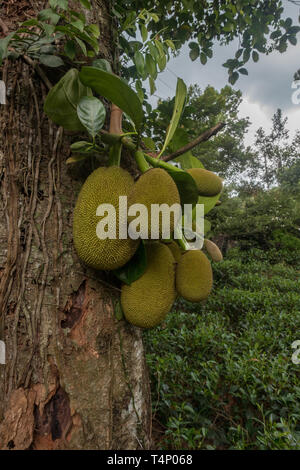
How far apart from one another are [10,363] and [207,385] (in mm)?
939

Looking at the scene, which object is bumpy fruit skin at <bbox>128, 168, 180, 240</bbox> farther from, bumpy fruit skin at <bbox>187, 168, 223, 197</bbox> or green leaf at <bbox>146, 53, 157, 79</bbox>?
green leaf at <bbox>146, 53, 157, 79</bbox>

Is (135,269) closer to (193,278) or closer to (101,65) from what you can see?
(193,278)

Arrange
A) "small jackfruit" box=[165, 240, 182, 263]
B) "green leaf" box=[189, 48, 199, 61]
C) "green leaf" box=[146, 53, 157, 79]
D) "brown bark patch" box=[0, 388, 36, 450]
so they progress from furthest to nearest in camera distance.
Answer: "green leaf" box=[189, 48, 199, 61] < "green leaf" box=[146, 53, 157, 79] < "small jackfruit" box=[165, 240, 182, 263] < "brown bark patch" box=[0, 388, 36, 450]

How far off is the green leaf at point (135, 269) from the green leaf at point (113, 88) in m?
0.26

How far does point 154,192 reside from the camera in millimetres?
469

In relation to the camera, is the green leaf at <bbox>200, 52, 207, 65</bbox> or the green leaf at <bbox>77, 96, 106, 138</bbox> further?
the green leaf at <bbox>200, 52, 207, 65</bbox>

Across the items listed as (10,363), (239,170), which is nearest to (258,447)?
(10,363)

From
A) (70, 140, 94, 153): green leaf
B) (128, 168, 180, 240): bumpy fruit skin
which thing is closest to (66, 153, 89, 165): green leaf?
(70, 140, 94, 153): green leaf

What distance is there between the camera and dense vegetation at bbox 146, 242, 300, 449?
98 cm

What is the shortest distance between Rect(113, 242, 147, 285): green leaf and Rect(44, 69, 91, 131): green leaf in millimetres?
281

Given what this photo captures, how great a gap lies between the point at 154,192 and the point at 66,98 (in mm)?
240

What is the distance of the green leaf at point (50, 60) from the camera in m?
0.55

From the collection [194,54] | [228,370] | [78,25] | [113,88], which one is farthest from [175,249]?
[194,54]
